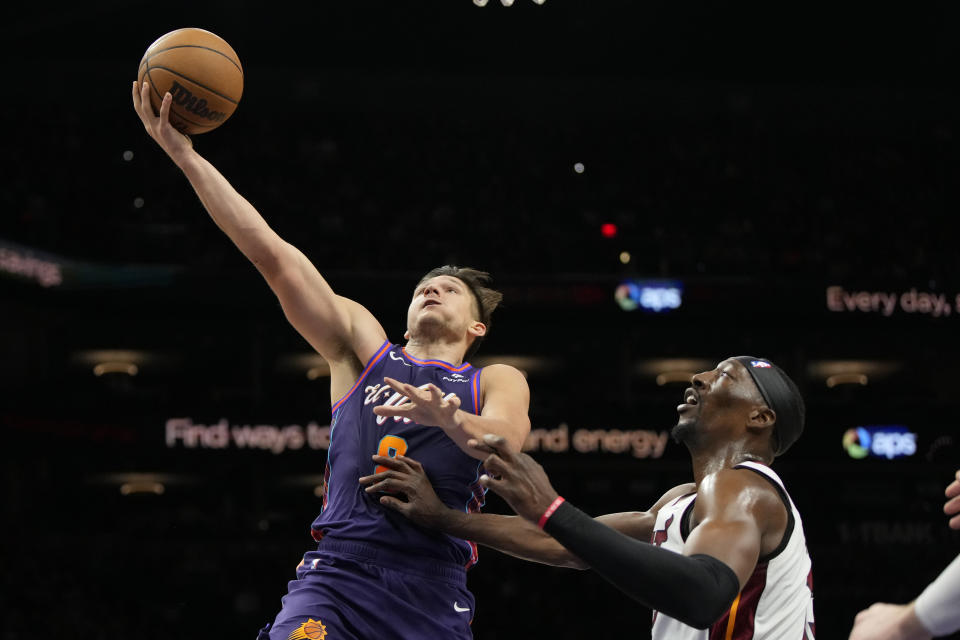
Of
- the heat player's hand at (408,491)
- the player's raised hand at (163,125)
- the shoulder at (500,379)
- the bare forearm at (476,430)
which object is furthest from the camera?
the shoulder at (500,379)

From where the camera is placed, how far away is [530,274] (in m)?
16.4

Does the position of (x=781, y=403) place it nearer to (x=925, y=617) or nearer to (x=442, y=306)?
(x=925, y=617)

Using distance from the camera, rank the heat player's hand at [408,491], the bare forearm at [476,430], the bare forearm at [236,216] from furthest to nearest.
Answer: the bare forearm at [236,216], the heat player's hand at [408,491], the bare forearm at [476,430]

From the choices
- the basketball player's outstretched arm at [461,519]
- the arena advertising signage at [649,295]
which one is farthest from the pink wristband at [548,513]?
the arena advertising signage at [649,295]

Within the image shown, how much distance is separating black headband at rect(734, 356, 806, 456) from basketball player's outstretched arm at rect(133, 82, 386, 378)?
1495 mm

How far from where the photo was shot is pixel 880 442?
16.6 meters

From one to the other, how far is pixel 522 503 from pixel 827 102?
69.2ft

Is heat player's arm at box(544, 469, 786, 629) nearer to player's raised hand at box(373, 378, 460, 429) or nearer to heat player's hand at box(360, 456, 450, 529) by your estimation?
player's raised hand at box(373, 378, 460, 429)

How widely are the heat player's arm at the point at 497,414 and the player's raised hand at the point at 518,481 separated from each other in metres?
0.68

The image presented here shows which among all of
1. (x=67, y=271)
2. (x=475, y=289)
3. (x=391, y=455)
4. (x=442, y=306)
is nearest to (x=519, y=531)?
(x=391, y=455)

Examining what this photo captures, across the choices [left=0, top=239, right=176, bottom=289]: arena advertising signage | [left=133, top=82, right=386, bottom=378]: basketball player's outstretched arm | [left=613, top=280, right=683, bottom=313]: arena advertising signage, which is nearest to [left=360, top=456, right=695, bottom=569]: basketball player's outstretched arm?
[left=133, top=82, right=386, bottom=378]: basketball player's outstretched arm

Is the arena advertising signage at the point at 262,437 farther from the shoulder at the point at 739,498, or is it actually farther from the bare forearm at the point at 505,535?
the shoulder at the point at 739,498

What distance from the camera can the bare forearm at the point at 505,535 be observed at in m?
3.82

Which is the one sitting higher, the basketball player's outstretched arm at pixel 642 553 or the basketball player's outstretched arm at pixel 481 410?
the basketball player's outstretched arm at pixel 481 410
